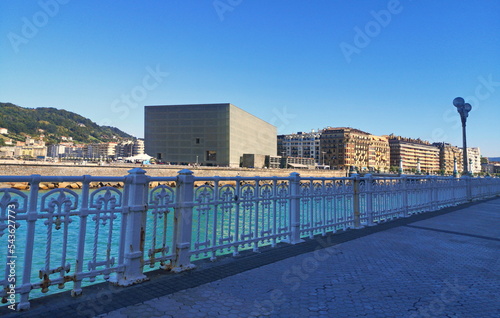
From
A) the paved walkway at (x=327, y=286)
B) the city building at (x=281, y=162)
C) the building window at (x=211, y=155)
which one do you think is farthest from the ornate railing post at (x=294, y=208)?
the city building at (x=281, y=162)

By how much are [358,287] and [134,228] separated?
2816mm

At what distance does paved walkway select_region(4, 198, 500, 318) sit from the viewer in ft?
9.93

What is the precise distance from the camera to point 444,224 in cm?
885

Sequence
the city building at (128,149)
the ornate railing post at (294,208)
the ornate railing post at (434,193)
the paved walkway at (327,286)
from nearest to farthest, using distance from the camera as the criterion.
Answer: the paved walkway at (327,286) < the ornate railing post at (294,208) < the ornate railing post at (434,193) < the city building at (128,149)

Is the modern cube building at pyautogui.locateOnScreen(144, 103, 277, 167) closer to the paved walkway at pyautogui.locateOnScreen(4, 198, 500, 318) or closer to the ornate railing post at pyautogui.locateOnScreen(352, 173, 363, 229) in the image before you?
the ornate railing post at pyautogui.locateOnScreen(352, 173, 363, 229)

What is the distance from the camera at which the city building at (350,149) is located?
420ft

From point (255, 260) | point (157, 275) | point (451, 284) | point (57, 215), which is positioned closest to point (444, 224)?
point (451, 284)

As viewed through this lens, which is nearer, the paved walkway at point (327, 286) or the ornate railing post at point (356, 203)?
the paved walkway at point (327, 286)

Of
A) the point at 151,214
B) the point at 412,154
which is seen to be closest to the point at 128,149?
the point at 412,154

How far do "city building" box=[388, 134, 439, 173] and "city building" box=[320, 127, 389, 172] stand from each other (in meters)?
15.2

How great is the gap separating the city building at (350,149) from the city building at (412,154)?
49.9ft

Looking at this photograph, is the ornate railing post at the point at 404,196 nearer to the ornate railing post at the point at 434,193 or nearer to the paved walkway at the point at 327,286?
the ornate railing post at the point at 434,193

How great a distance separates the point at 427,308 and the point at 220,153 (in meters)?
82.1

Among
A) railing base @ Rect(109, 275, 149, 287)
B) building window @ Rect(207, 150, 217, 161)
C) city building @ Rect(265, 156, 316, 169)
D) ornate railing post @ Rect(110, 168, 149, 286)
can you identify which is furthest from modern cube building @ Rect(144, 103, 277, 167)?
railing base @ Rect(109, 275, 149, 287)
